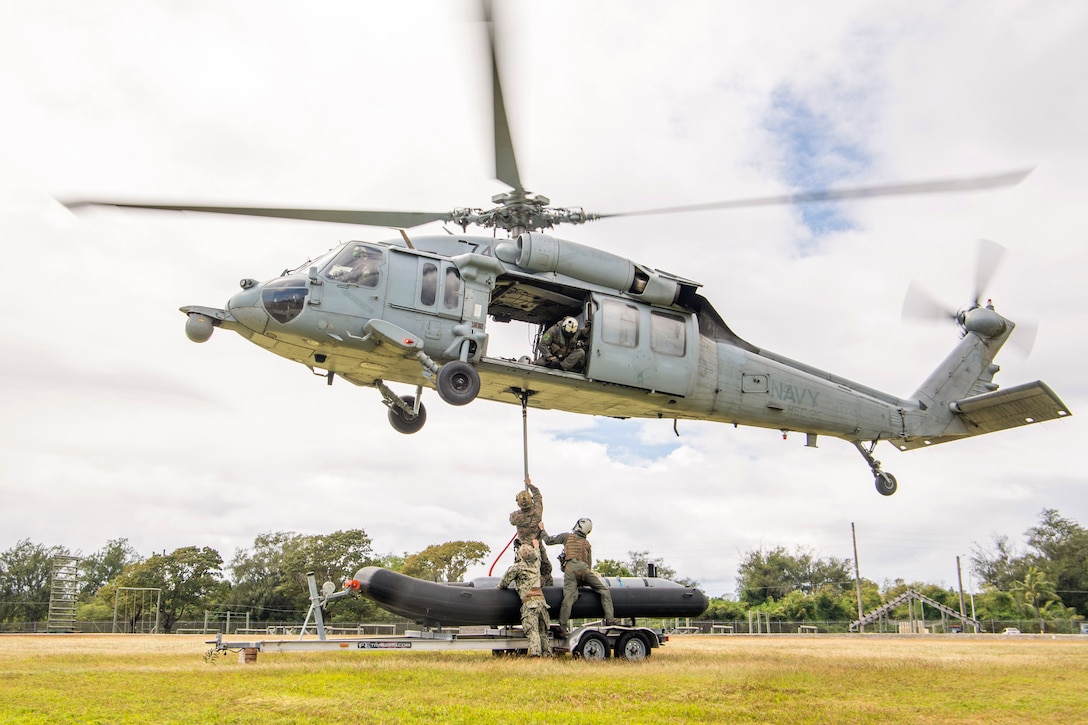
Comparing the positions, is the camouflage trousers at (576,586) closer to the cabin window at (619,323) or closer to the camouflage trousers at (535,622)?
the camouflage trousers at (535,622)

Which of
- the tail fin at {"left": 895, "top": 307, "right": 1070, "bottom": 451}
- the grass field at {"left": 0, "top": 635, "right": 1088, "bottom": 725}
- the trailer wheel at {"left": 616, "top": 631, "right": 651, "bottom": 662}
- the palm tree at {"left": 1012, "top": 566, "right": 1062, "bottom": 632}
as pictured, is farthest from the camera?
the palm tree at {"left": 1012, "top": 566, "right": 1062, "bottom": 632}

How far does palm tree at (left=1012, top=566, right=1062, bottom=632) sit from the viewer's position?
58969 millimetres

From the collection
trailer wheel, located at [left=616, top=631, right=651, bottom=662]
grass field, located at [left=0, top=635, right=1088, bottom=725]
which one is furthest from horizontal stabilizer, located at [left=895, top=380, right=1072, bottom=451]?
trailer wheel, located at [left=616, top=631, right=651, bottom=662]

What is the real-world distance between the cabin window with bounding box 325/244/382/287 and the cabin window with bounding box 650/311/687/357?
5221 mm

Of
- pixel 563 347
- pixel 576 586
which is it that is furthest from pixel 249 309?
pixel 576 586

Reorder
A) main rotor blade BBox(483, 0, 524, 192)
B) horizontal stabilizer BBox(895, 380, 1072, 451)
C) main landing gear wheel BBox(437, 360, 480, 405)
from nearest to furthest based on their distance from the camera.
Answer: main rotor blade BBox(483, 0, 524, 192) < main landing gear wheel BBox(437, 360, 480, 405) < horizontal stabilizer BBox(895, 380, 1072, 451)

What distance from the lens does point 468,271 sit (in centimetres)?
1421

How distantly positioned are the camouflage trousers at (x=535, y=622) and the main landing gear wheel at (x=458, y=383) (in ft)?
11.1

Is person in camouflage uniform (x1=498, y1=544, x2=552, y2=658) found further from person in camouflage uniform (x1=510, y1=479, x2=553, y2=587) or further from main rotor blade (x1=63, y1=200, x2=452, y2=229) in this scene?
main rotor blade (x1=63, y1=200, x2=452, y2=229)

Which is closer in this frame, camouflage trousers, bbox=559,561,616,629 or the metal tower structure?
camouflage trousers, bbox=559,561,616,629

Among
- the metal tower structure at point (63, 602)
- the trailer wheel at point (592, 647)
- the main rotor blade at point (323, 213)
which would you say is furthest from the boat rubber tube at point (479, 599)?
the metal tower structure at point (63, 602)

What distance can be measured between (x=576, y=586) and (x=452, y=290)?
5317mm

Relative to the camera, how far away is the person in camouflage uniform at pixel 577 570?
1292cm

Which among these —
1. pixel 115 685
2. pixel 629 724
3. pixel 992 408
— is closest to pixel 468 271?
pixel 115 685
